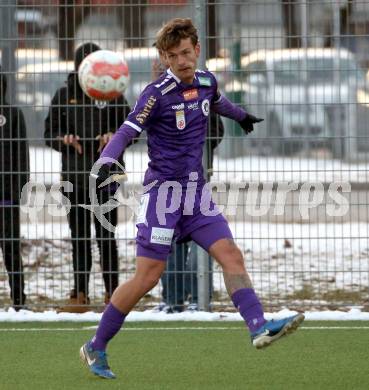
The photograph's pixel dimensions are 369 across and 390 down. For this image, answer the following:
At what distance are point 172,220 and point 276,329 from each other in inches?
37.6

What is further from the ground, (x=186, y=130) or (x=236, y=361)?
(x=186, y=130)

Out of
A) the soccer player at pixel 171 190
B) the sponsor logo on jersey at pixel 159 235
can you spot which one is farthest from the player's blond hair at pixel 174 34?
the sponsor logo on jersey at pixel 159 235

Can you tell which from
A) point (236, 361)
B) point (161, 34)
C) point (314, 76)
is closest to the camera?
point (161, 34)

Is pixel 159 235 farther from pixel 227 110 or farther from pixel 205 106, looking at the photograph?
pixel 227 110

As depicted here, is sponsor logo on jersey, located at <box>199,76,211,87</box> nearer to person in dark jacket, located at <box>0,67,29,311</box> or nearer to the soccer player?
the soccer player

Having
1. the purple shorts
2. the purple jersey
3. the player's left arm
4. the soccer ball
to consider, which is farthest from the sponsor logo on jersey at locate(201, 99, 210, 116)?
the soccer ball

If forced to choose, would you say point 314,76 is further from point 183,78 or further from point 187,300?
point 183,78

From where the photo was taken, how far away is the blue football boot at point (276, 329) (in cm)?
685

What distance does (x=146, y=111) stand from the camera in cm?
727

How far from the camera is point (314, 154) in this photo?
10617mm

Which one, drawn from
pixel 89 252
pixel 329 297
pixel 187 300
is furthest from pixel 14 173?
pixel 329 297

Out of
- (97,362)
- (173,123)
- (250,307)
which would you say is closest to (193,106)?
(173,123)

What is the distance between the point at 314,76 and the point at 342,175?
897 mm

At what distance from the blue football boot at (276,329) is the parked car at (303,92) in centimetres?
385
